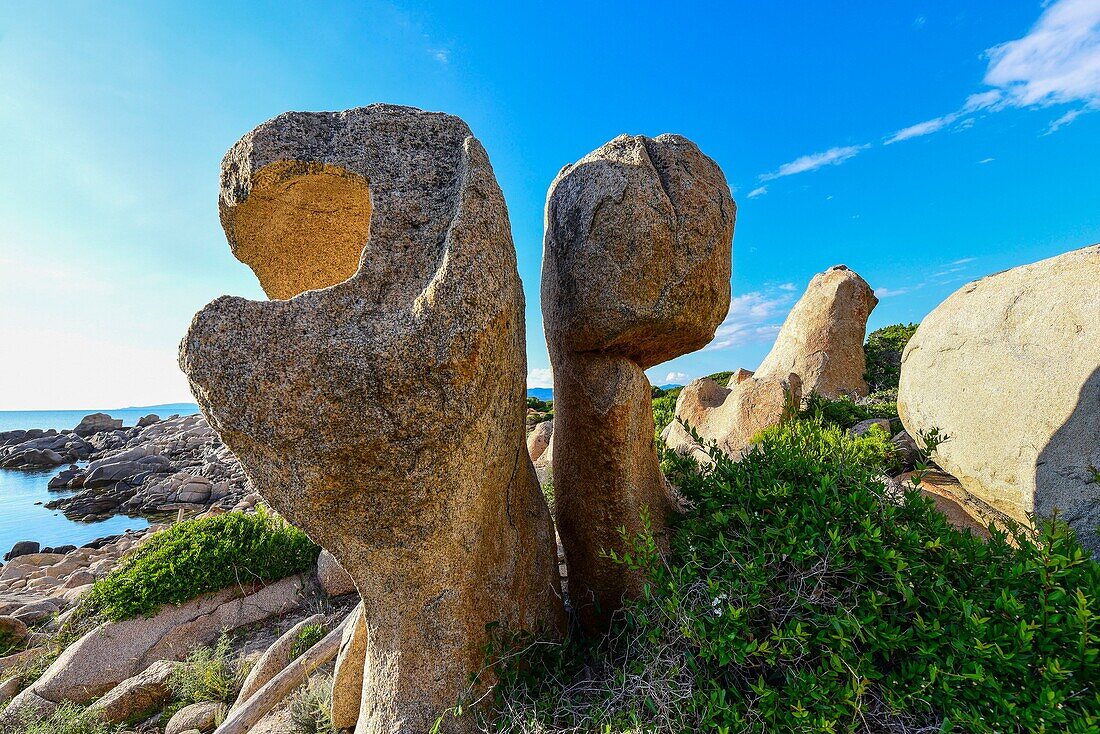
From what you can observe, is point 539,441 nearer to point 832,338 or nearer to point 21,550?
point 832,338

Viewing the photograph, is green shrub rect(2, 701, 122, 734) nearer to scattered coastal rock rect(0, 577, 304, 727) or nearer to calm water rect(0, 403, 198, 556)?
scattered coastal rock rect(0, 577, 304, 727)

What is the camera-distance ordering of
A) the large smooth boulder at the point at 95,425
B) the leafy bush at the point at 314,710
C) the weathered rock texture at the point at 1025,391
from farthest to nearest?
1. the large smooth boulder at the point at 95,425
2. the weathered rock texture at the point at 1025,391
3. the leafy bush at the point at 314,710

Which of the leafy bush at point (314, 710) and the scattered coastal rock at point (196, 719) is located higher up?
the leafy bush at point (314, 710)

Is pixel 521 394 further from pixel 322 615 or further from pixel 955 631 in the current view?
pixel 322 615

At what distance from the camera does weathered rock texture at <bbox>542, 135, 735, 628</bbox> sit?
322 centimetres

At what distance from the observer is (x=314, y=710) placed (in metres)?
3.75

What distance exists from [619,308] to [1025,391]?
3.69m

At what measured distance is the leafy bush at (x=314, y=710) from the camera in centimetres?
360

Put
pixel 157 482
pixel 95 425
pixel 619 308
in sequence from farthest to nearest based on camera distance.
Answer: pixel 95 425 → pixel 157 482 → pixel 619 308

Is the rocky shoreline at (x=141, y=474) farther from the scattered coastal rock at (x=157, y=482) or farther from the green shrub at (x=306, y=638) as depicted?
the green shrub at (x=306, y=638)

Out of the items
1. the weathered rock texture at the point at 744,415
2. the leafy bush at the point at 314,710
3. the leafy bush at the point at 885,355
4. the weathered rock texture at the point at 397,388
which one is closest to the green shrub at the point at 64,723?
the leafy bush at the point at 314,710

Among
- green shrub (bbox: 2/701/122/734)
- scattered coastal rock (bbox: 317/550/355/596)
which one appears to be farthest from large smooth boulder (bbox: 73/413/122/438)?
scattered coastal rock (bbox: 317/550/355/596)

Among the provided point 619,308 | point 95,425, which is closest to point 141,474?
point 619,308

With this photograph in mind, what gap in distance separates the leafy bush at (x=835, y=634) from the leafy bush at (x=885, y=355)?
312 inches
